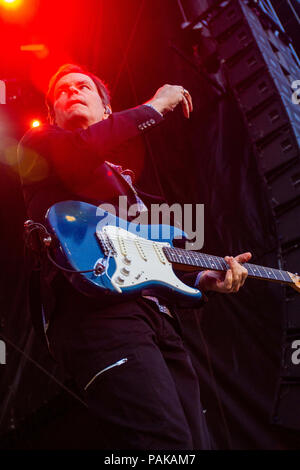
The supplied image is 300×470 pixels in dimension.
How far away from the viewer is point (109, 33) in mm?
3814

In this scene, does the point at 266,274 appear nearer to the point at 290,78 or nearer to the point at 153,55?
the point at 290,78

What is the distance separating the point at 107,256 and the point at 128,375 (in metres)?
0.39

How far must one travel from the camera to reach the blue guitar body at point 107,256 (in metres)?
1.14

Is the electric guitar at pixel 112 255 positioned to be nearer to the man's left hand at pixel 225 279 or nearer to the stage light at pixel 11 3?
the man's left hand at pixel 225 279

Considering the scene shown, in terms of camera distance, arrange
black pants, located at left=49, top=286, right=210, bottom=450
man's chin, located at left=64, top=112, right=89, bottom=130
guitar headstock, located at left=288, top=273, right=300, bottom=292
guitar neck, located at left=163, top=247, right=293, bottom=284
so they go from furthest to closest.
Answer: guitar headstock, located at left=288, top=273, right=300, bottom=292 < man's chin, located at left=64, top=112, right=89, bottom=130 < guitar neck, located at left=163, top=247, right=293, bottom=284 < black pants, located at left=49, top=286, right=210, bottom=450

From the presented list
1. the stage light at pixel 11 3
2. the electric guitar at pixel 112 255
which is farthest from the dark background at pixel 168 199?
the electric guitar at pixel 112 255

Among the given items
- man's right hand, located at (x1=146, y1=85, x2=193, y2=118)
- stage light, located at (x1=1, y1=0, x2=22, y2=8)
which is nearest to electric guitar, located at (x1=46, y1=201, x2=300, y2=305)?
man's right hand, located at (x1=146, y1=85, x2=193, y2=118)

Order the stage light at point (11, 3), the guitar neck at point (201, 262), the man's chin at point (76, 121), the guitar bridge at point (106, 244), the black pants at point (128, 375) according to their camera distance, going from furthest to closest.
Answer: the stage light at point (11, 3) < the man's chin at point (76, 121) < the guitar neck at point (201, 262) < the guitar bridge at point (106, 244) < the black pants at point (128, 375)

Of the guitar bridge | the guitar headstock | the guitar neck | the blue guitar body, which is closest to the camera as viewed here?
the blue guitar body

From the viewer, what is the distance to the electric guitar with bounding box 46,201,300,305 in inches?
44.8

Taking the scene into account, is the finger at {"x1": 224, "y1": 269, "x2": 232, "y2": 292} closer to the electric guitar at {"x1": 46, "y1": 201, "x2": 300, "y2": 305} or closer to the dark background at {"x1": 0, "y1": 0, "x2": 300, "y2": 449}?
the electric guitar at {"x1": 46, "y1": 201, "x2": 300, "y2": 305}

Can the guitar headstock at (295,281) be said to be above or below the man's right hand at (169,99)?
below

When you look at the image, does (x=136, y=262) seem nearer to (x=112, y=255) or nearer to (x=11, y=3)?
(x=112, y=255)

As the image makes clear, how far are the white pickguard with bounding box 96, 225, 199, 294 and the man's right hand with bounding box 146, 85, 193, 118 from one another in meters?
0.58
